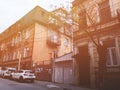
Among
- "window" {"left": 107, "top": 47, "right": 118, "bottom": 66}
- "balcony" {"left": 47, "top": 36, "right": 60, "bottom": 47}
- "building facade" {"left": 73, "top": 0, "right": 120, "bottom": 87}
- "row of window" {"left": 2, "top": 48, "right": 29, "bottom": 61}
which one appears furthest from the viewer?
"balcony" {"left": 47, "top": 36, "right": 60, "bottom": 47}

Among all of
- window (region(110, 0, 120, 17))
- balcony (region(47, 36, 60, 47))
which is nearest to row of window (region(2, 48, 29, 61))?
balcony (region(47, 36, 60, 47))

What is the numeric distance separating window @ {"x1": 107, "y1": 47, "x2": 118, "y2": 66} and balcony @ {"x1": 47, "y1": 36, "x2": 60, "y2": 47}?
1771 centimetres

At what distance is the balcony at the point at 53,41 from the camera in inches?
1218

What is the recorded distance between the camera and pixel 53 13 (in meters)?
14.2

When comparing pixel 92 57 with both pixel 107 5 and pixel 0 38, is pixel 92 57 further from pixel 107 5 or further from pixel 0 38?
pixel 0 38

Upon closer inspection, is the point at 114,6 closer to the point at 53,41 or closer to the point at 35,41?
the point at 35,41

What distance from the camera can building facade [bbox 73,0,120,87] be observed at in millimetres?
13668

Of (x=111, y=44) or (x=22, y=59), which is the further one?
(x=22, y=59)

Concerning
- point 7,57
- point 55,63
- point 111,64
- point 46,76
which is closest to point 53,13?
point 111,64

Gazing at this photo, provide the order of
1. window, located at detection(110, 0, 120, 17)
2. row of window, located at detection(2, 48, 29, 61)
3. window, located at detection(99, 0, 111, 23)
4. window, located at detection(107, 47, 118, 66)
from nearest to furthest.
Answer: window, located at detection(107, 47, 118, 66) → window, located at detection(110, 0, 120, 17) → window, located at detection(99, 0, 111, 23) → row of window, located at detection(2, 48, 29, 61)

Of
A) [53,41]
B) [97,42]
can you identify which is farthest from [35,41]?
[97,42]

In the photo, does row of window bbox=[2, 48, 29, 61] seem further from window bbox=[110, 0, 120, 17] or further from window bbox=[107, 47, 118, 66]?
window bbox=[110, 0, 120, 17]

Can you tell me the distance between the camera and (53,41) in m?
31.5

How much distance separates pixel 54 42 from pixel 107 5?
57.6ft
